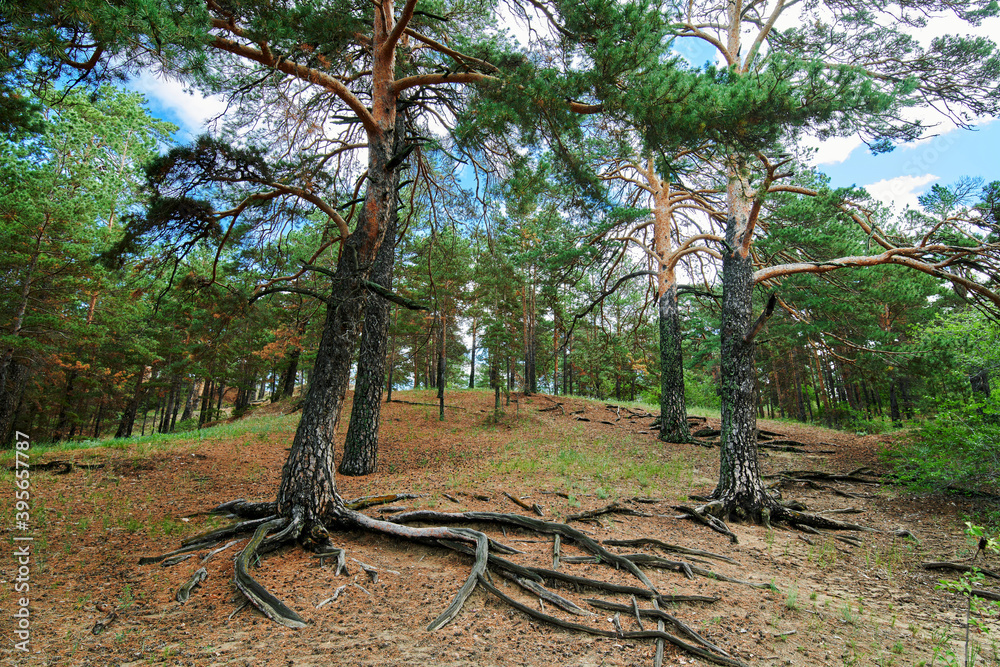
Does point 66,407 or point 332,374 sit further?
point 66,407

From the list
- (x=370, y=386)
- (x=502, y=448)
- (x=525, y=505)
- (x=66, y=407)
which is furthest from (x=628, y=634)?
(x=66, y=407)

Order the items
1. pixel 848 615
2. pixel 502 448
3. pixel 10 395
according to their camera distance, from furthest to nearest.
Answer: pixel 10 395
pixel 502 448
pixel 848 615

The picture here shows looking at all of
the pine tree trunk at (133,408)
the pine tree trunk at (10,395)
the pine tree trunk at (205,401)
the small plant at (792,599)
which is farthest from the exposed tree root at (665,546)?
the pine tree trunk at (205,401)

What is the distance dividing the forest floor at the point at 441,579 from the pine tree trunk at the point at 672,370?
3.55 metres

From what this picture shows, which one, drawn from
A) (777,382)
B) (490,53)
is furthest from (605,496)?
(777,382)

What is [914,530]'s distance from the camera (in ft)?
19.4

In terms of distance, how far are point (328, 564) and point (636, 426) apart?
1275 centimetres

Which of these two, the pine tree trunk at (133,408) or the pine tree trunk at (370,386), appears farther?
the pine tree trunk at (133,408)

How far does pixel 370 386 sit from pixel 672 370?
881 cm

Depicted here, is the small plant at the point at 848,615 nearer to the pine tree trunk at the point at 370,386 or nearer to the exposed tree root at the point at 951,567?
the exposed tree root at the point at 951,567

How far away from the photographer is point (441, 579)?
398 centimetres

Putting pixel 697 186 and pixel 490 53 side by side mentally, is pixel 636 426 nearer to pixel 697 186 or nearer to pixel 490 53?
pixel 697 186

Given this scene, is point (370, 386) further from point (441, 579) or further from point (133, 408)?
point (133, 408)

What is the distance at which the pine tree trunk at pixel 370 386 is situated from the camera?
826cm
